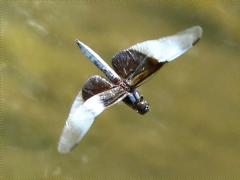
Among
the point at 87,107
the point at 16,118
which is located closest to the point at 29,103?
the point at 16,118

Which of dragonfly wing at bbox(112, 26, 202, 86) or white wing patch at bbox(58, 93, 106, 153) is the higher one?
dragonfly wing at bbox(112, 26, 202, 86)

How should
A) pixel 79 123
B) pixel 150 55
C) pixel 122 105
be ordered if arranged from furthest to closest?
pixel 122 105 → pixel 150 55 → pixel 79 123

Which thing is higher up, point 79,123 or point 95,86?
point 95,86

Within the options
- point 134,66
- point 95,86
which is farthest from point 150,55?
point 95,86

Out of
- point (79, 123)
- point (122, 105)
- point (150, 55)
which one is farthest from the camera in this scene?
point (122, 105)

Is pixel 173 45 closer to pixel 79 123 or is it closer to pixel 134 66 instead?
pixel 134 66

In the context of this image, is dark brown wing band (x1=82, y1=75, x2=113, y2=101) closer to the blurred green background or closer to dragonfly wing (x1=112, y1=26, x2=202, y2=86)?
dragonfly wing (x1=112, y1=26, x2=202, y2=86)

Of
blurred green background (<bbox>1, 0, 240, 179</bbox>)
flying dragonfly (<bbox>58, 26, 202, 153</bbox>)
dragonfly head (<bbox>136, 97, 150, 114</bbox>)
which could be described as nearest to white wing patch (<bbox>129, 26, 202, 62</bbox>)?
flying dragonfly (<bbox>58, 26, 202, 153</bbox>)
